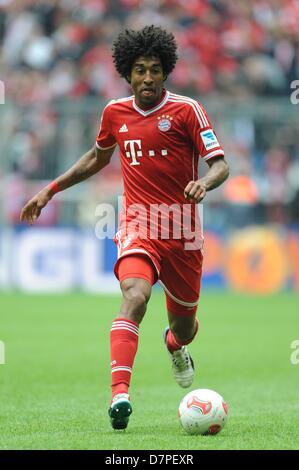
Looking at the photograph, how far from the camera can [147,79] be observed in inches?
277

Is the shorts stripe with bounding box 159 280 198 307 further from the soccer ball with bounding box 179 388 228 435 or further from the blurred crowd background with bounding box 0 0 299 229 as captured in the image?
the blurred crowd background with bounding box 0 0 299 229

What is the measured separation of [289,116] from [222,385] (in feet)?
34.9

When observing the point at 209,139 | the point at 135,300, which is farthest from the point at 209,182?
the point at 135,300

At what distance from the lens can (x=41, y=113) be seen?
18750 millimetres

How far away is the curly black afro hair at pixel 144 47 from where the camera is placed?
23.3 feet

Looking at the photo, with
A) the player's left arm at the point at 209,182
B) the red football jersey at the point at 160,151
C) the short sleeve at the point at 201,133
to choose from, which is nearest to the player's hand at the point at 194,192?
the player's left arm at the point at 209,182

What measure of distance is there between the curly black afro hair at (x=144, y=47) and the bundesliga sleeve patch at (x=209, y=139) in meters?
0.57

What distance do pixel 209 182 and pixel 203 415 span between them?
4.91 feet

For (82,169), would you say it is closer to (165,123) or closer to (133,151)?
(133,151)

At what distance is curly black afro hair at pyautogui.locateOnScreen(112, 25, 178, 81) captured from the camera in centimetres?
709

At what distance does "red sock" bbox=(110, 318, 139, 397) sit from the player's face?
1.60 metres

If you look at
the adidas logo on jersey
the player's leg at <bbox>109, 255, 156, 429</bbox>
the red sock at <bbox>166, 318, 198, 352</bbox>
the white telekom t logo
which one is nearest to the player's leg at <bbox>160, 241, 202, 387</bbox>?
the red sock at <bbox>166, 318, 198, 352</bbox>

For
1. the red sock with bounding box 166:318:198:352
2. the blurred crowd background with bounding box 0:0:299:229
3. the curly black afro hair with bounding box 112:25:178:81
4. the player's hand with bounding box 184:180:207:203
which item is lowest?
the red sock with bounding box 166:318:198:352
